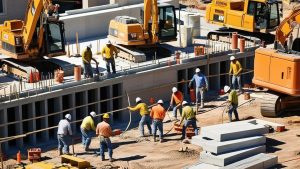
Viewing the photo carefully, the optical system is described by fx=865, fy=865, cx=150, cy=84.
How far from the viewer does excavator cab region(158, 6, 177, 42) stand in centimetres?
3634

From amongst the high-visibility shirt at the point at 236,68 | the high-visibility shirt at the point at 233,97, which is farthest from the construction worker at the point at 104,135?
the high-visibility shirt at the point at 236,68

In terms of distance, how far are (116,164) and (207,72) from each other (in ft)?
32.2

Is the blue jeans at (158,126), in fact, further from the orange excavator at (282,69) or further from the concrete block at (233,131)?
the orange excavator at (282,69)

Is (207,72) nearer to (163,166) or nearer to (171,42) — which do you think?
(171,42)

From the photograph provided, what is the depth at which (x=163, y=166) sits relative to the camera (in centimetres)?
2744

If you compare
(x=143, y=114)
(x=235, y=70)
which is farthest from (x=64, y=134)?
(x=235, y=70)

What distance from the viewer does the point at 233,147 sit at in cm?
2647

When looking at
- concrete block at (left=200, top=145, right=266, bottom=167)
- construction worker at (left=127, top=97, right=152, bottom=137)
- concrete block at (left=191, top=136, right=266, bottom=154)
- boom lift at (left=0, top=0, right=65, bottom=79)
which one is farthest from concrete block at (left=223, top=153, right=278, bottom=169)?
boom lift at (left=0, top=0, right=65, bottom=79)

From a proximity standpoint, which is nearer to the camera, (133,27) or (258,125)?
(258,125)

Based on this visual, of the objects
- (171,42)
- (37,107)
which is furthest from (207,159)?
(171,42)

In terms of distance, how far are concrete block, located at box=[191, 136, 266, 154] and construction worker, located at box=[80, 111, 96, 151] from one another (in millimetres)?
3658

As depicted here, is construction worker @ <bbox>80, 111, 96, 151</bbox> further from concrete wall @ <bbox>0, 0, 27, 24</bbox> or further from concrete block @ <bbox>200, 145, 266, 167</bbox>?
concrete wall @ <bbox>0, 0, 27, 24</bbox>

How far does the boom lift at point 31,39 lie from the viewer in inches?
1278

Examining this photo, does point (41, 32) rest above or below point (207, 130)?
above
